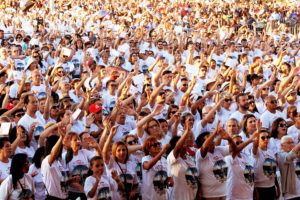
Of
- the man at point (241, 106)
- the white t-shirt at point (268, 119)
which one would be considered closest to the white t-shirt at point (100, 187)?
the man at point (241, 106)

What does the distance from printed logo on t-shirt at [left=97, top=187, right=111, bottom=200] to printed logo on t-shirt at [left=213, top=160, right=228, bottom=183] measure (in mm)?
1283

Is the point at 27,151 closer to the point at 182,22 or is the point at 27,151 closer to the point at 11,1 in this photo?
the point at 182,22

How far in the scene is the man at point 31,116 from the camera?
7.06 m

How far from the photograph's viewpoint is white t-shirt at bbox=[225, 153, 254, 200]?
600 centimetres

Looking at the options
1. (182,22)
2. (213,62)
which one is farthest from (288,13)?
(213,62)

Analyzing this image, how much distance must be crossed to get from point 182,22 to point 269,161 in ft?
44.3

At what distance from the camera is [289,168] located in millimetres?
6426

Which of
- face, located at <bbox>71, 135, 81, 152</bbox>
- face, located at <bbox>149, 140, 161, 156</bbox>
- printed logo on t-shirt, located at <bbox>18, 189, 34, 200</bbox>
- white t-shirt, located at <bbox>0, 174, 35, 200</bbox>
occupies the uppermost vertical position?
face, located at <bbox>71, 135, 81, 152</bbox>

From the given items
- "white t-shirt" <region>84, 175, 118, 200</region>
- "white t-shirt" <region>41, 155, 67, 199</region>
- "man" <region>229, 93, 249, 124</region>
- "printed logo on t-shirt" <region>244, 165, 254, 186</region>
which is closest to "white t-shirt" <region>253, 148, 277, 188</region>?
"printed logo on t-shirt" <region>244, 165, 254, 186</region>

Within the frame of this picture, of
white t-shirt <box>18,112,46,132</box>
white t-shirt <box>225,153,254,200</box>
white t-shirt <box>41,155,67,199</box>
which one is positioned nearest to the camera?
white t-shirt <box>41,155,67,199</box>

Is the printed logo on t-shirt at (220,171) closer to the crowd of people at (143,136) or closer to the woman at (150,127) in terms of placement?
the crowd of people at (143,136)

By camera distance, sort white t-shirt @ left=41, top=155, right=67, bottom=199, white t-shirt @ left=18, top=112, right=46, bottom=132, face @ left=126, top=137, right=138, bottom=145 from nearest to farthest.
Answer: white t-shirt @ left=41, top=155, right=67, bottom=199 → face @ left=126, top=137, right=138, bottom=145 → white t-shirt @ left=18, top=112, right=46, bottom=132

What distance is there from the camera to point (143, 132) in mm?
6684

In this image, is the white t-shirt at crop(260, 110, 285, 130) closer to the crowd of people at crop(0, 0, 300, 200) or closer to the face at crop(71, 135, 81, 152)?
the crowd of people at crop(0, 0, 300, 200)
